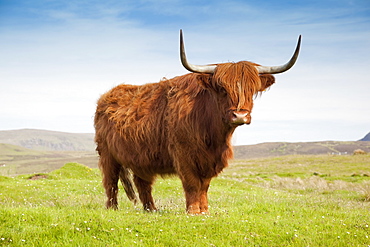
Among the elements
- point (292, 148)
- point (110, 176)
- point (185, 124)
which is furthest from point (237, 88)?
point (292, 148)

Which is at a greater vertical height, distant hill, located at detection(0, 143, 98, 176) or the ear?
the ear

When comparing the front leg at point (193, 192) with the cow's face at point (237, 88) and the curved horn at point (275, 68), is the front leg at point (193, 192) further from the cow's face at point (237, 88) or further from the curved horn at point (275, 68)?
the curved horn at point (275, 68)

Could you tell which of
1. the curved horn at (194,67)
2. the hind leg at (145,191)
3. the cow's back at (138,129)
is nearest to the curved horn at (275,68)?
the curved horn at (194,67)

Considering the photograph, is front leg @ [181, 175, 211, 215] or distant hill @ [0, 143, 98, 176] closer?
front leg @ [181, 175, 211, 215]

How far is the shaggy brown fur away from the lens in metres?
7.18

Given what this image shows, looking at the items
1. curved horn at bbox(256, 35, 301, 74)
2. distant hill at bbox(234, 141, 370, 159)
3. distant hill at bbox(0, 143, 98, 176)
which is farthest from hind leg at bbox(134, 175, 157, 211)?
distant hill at bbox(234, 141, 370, 159)

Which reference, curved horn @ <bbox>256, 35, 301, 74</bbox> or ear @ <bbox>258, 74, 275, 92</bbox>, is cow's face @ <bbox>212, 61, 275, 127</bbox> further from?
curved horn @ <bbox>256, 35, 301, 74</bbox>

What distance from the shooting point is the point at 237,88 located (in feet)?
22.8

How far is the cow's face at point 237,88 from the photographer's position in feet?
22.2

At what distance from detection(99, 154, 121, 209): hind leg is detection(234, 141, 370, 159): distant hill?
284 feet

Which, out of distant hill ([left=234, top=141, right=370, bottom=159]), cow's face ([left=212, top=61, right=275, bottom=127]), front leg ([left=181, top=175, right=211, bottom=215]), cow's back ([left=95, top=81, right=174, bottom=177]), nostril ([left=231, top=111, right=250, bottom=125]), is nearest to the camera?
nostril ([left=231, top=111, right=250, bottom=125])

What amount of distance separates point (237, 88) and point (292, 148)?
102 metres

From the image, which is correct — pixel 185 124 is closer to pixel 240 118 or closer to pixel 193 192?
pixel 193 192

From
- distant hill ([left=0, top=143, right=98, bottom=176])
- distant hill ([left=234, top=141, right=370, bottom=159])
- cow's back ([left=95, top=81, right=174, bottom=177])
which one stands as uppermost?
cow's back ([left=95, top=81, right=174, bottom=177])
